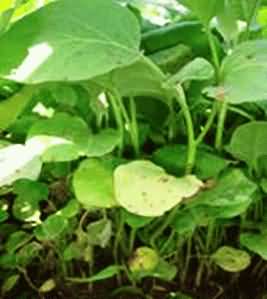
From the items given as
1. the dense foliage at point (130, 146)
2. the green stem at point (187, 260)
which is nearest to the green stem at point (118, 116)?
the dense foliage at point (130, 146)

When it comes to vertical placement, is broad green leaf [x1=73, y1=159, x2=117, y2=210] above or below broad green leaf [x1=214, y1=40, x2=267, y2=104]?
below

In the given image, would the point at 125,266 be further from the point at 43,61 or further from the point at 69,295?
the point at 43,61

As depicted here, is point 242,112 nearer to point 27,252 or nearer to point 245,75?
point 245,75

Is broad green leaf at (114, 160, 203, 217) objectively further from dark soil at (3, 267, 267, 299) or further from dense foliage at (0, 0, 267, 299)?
dark soil at (3, 267, 267, 299)

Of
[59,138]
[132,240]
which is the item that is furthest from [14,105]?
[132,240]

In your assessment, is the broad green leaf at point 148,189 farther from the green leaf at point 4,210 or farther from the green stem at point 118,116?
the green leaf at point 4,210

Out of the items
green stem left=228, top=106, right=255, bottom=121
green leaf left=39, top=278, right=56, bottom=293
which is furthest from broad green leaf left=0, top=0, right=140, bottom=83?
green leaf left=39, top=278, right=56, bottom=293
